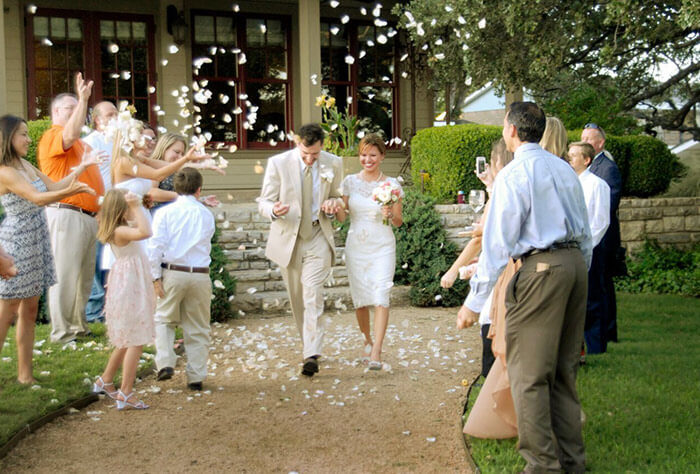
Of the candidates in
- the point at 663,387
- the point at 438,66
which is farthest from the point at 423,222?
the point at 663,387

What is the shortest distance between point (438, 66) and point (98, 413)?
29.6ft

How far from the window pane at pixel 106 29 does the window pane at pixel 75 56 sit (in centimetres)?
42

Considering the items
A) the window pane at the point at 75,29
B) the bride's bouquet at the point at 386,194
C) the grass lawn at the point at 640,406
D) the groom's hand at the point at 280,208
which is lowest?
the grass lawn at the point at 640,406

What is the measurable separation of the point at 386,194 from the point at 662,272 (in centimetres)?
655

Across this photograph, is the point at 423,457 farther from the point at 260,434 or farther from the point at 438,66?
the point at 438,66

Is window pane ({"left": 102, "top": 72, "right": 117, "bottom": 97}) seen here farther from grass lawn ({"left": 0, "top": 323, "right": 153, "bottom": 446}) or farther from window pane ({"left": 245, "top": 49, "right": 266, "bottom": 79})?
grass lawn ({"left": 0, "top": 323, "right": 153, "bottom": 446})

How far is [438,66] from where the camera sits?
41.7 feet

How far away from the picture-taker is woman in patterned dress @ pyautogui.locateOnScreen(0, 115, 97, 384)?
5488 mm

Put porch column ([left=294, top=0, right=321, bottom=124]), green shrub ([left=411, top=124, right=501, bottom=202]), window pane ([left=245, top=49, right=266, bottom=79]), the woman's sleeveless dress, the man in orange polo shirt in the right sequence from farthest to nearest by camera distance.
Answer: window pane ([left=245, top=49, right=266, bottom=79]) < porch column ([left=294, top=0, right=321, bottom=124]) < green shrub ([left=411, top=124, right=501, bottom=202]) < the man in orange polo shirt < the woman's sleeveless dress

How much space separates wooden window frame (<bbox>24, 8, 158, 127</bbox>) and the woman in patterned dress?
7.67 metres

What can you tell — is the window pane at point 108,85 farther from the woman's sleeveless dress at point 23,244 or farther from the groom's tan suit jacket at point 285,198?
the woman's sleeveless dress at point 23,244

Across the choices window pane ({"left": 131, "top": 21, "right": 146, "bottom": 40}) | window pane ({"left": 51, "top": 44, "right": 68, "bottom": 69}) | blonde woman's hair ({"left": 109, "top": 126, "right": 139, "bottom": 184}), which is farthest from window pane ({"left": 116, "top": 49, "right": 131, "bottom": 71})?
blonde woman's hair ({"left": 109, "top": 126, "right": 139, "bottom": 184})

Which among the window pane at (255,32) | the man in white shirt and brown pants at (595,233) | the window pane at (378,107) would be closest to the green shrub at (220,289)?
the man in white shirt and brown pants at (595,233)

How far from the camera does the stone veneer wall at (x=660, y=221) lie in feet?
40.1
